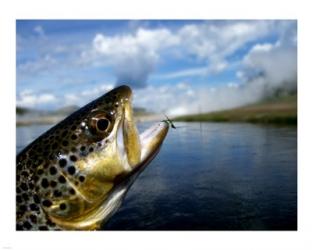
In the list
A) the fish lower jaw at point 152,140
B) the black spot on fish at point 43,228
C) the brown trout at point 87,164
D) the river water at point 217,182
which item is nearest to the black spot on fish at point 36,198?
the brown trout at point 87,164

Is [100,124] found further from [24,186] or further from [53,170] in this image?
[24,186]

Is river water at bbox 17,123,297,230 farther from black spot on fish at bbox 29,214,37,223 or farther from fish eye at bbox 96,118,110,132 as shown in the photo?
fish eye at bbox 96,118,110,132

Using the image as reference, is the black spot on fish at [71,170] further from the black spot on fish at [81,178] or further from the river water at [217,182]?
the river water at [217,182]

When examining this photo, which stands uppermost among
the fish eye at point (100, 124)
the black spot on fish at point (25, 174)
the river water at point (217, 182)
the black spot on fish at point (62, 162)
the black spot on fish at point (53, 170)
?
the fish eye at point (100, 124)
